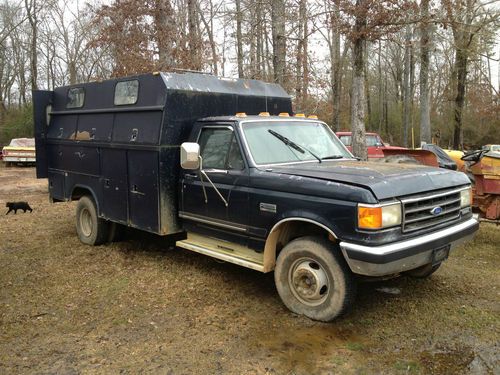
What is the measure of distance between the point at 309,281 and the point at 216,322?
102 cm

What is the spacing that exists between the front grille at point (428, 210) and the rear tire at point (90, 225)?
4998 millimetres

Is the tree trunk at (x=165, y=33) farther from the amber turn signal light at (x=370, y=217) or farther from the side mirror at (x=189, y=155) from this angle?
the amber turn signal light at (x=370, y=217)

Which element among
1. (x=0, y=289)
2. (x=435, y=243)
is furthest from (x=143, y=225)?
(x=435, y=243)

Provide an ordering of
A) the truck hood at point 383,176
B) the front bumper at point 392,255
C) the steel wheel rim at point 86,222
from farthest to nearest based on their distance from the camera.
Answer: the steel wheel rim at point 86,222 → the truck hood at point 383,176 → the front bumper at point 392,255

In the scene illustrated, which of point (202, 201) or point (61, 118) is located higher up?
point (61, 118)

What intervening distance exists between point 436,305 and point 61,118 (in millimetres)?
6728

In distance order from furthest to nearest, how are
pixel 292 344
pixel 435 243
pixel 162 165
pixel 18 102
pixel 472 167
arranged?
pixel 18 102
pixel 472 167
pixel 162 165
pixel 435 243
pixel 292 344

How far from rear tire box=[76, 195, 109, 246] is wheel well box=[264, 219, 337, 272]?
355 cm

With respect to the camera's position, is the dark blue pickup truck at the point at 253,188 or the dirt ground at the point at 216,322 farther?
the dark blue pickup truck at the point at 253,188

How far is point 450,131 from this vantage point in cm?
3394

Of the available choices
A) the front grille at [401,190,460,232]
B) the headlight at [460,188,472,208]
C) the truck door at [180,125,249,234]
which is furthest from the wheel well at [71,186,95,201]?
the headlight at [460,188,472,208]

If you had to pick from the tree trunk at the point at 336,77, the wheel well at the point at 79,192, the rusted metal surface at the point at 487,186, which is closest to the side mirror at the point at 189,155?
the wheel well at the point at 79,192

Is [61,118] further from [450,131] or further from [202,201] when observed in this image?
[450,131]

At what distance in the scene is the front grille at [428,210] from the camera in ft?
14.0
